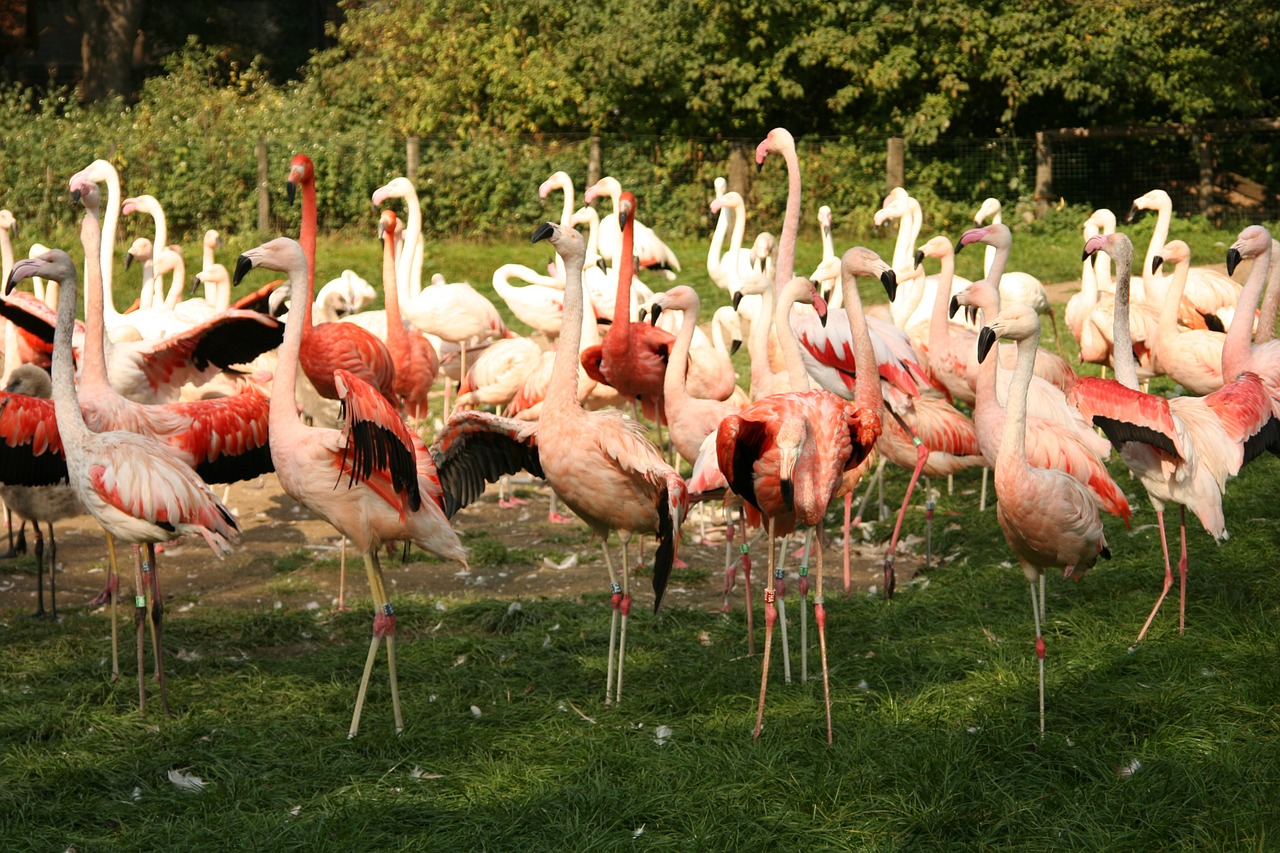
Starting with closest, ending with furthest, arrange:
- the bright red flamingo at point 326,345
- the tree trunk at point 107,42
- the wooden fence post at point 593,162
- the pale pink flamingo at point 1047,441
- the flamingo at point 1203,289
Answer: the pale pink flamingo at point 1047,441 < the bright red flamingo at point 326,345 < the flamingo at point 1203,289 < the wooden fence post at point 593,162 < the tree trunk at point 107,42

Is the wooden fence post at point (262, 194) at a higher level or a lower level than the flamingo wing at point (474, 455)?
higher

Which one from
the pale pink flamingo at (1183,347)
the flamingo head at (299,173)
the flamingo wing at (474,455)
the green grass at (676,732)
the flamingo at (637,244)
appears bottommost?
the green grass at (676,732)

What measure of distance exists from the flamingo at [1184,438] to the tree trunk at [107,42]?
21.2 meters

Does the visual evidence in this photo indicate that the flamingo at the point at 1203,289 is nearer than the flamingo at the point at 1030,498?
No

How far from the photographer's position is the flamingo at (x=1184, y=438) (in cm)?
467

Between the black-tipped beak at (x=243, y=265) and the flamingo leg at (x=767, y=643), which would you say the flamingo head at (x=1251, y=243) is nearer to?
the flamingo leg at (x=767, y=643)

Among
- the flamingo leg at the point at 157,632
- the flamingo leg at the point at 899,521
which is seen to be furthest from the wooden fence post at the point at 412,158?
the flamingo leg at the point at 157,632

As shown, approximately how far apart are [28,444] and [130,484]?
37.2 inches

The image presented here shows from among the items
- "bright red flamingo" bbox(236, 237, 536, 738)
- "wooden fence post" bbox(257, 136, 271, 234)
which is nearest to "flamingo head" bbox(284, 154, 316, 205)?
"bright red flamingo" bbox(236, 237, 536, 738)

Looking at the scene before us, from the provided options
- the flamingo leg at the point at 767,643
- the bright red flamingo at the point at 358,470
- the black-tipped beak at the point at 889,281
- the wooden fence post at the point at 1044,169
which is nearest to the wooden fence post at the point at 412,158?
the wooden fence post at the point at 1044,169

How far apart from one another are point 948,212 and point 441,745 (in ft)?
47.8

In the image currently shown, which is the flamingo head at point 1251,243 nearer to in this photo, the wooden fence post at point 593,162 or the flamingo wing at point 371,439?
the flamingo wing at point 371,439

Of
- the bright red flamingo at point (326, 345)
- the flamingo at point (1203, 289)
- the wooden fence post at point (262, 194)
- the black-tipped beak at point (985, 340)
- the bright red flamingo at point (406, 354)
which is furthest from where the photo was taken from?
the wooden fence post at point (262, 194)

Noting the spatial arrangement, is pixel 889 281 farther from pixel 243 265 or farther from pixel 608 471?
pixel 243 265
